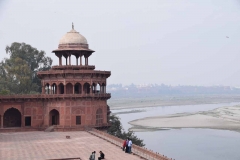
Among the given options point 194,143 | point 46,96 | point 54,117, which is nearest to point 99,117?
point 54,117

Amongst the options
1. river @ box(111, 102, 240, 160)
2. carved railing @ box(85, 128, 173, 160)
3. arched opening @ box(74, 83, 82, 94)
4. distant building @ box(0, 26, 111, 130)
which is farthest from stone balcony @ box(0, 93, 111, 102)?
river @ box(111, 102, 240, 160)

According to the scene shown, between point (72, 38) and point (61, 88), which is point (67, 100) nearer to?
point (61, 88)

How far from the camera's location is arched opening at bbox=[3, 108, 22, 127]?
36.7m

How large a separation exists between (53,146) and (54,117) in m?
10.4

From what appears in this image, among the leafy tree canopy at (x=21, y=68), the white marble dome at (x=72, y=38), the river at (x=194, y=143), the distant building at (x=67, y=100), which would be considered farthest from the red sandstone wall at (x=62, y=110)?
the leafy tree canopy at (x=21, y=68)

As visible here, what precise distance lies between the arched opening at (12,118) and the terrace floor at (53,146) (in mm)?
4124

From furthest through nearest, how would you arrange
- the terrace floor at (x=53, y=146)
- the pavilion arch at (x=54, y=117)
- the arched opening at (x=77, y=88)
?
the arched opening at (x=77, y=88)
the pavilion arch at (x=54, y=117)
the terrace floor at (x=53, y=146)

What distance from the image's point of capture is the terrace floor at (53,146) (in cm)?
2238

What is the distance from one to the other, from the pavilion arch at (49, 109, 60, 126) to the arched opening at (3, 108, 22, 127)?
10.5ft

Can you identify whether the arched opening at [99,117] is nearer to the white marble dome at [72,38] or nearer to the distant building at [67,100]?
the distant building at [67,100]

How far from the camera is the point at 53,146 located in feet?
85.1

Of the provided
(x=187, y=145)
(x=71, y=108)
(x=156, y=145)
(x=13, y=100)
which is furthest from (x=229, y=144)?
(x=13, y=100)

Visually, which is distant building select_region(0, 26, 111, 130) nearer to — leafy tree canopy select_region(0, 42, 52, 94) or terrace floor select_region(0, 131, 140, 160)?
terrace floor select_region(0, 131, 140, 160)

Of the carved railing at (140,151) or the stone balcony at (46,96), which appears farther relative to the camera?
the stone balcony at (46,96)
